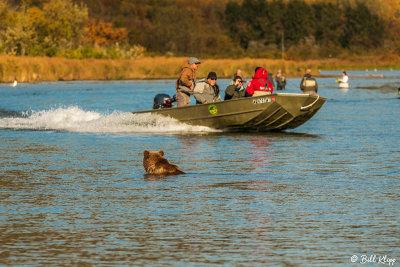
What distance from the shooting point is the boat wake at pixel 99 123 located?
24078 mm

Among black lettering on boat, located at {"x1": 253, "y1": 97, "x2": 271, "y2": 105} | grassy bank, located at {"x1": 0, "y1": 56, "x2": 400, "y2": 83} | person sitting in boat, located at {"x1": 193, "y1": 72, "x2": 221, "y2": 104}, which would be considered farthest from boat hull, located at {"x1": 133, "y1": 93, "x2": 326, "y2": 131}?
grassy bank, located at {"x1": 0, "y1": 56, "x2": 400, "y2": 83}

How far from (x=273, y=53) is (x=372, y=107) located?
91.2 m

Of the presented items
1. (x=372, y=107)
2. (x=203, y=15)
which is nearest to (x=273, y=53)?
(x=203, y=15)

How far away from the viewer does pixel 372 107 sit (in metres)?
37.6

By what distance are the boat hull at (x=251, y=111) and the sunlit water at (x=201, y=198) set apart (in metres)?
0.38

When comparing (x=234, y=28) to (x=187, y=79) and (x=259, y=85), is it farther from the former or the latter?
(x=187, y=79)

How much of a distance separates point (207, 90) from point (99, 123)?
4.75 meters

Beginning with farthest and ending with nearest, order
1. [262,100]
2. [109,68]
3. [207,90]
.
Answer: [109,68]
[207,90]
[262,100]

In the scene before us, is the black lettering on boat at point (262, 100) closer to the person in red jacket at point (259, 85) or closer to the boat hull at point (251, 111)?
the boat hull at point (251, 111)

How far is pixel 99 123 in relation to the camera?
2666cm

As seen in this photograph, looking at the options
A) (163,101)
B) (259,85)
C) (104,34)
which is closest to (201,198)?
(259,85)
